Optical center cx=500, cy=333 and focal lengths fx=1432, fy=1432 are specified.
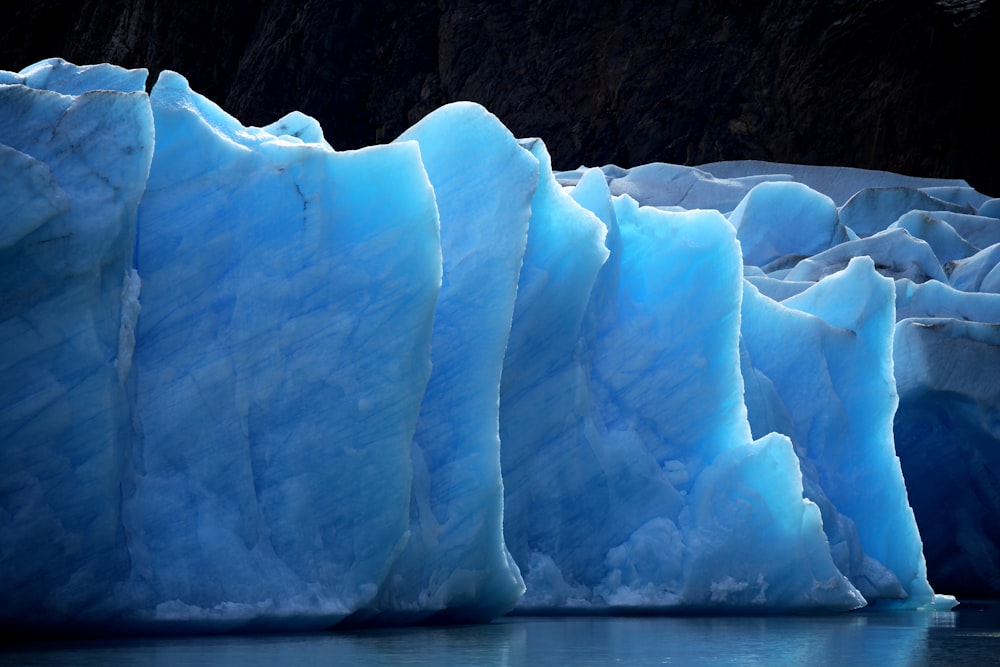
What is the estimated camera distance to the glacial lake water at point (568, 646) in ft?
14.6

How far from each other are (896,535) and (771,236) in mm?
5450

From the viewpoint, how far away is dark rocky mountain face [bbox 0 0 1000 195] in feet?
80.4

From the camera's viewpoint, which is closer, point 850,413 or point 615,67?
point 850,413

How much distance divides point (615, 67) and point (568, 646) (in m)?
23.5

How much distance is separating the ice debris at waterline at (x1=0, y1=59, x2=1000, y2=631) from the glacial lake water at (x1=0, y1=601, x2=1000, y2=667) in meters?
0.31

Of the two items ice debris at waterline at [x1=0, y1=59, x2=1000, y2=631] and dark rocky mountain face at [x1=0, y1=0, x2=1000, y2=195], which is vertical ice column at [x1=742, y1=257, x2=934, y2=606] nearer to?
ice debris at waterline at [x1=0, y1=59, x2=1000, y2=631]

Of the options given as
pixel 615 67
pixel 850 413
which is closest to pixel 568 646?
pixel 850 413

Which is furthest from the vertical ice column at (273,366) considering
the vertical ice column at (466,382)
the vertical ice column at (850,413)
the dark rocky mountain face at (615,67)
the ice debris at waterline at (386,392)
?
the dark rocky mountain face at (615,67)

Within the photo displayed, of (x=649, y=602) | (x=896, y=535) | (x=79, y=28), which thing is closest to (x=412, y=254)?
(x=649, y=602)

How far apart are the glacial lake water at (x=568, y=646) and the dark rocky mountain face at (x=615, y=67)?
19014 mm

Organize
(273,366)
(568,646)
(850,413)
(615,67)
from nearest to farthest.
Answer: (568,646), (273,366), (850,413), (615,67)

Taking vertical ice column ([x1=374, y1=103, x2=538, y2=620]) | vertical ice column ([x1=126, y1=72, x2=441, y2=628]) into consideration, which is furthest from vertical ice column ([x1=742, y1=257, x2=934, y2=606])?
vertical ice column ([x1=126, y1=72, x2=441, y2=628])

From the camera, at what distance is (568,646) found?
17.0 feet

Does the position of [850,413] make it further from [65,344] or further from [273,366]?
[65,344]
